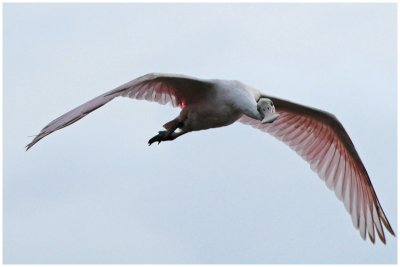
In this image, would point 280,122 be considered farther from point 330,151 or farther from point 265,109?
point 265,109

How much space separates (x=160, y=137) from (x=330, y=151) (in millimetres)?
3077

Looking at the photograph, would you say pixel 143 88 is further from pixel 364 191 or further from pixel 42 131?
pixel 364 191

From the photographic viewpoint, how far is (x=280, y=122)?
15.4 m

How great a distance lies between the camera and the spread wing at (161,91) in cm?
1187

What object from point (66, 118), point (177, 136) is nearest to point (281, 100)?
point (177, 136)

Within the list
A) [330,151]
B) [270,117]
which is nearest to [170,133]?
[270,117]

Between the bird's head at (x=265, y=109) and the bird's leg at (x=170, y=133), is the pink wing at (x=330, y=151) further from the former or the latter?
the bird's head at (x=265, y=109)

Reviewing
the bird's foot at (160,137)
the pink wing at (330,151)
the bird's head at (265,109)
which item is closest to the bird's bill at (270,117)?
the bird's head at (265,109)

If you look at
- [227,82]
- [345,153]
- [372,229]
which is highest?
[227,82]

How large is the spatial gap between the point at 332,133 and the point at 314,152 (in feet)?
1.23

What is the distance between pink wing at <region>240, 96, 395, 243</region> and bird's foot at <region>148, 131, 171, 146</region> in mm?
1858

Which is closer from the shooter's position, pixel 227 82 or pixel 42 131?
pixel 42 131

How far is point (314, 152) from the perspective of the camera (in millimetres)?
15531

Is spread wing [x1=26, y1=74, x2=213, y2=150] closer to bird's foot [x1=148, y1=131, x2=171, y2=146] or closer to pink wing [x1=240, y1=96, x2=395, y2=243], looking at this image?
bird's foot [x1=148, y1=131, x2=171, y2=146]
